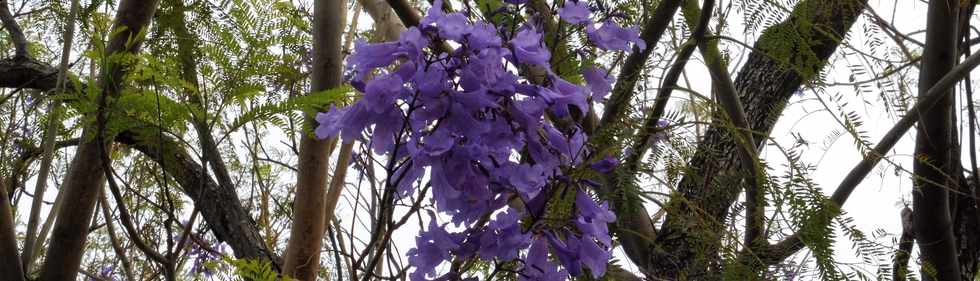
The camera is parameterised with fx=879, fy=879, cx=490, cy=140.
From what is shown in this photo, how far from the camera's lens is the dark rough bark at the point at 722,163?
1.33 metres

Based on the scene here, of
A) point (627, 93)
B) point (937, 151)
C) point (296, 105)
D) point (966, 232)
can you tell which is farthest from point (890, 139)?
point (296, 105)

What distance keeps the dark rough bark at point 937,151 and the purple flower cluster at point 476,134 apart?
1.31 meters

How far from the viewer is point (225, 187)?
208cm

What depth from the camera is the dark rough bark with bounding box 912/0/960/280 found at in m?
1.96

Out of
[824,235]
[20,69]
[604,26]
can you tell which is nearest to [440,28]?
[604,26]

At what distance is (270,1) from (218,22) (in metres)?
0.18

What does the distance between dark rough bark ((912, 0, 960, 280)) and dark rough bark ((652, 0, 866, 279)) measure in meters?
0.19

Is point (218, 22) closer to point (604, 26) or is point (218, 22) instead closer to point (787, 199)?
point (604, 26)

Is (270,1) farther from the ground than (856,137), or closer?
farther from the ground

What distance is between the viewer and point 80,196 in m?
1.71

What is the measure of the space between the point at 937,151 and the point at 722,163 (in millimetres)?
580

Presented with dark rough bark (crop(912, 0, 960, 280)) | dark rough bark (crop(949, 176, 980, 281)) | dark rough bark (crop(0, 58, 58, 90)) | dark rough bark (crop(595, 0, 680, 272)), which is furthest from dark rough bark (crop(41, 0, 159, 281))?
dark rough bark (crop(949, 176, 980, 281))

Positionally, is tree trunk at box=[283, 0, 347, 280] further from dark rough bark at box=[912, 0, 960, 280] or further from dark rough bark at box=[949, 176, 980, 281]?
dark rough bark at box=[949, 176, 980, 281]

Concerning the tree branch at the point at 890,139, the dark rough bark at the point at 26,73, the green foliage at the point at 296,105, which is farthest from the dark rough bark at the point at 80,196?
the tree branch at the point at 890,139
